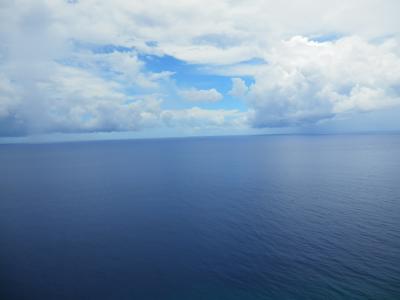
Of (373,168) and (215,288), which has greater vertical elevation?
(373,168)

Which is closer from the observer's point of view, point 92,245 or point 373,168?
point 92,245

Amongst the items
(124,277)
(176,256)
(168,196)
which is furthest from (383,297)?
(168,196)

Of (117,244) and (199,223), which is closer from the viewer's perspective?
(117,244)

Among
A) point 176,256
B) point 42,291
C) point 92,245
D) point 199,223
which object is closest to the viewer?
point 42,291

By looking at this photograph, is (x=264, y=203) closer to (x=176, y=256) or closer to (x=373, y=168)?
(x=176, y=256)

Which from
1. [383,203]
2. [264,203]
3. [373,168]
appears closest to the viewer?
[383,203]

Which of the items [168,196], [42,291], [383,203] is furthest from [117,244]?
[383,203]

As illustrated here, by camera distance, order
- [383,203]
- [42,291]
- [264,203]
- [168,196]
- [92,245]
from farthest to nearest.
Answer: [168,196] → [264,203] → [383,203] → [92,245] → [42,291]

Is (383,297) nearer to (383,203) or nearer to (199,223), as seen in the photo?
(199,223)

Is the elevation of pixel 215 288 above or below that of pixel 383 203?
below
